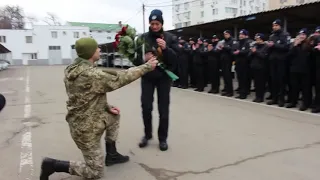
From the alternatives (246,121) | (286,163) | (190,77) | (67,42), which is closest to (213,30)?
(190,77)

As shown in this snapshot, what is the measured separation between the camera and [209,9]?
76938mm

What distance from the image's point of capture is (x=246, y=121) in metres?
6.62

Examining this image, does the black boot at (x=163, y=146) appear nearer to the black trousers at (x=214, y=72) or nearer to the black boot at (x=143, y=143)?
the black boot at (x=143, y=143)

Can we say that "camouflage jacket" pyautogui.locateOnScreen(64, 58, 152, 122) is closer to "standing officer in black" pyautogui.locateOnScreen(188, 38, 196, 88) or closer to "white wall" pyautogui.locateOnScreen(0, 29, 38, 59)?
"standing officer in black" pyautogui.locateOnScreen(188, 38, 196, 88)

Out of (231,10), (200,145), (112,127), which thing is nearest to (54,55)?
(231,10)

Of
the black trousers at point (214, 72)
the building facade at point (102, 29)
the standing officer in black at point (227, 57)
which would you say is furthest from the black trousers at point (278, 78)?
the building facade at point (102, 29)

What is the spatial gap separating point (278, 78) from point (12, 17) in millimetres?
85043

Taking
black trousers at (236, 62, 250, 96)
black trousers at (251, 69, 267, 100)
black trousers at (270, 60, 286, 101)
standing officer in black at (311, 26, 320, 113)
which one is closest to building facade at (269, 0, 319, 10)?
black trousers at (236, 62, 250, 96)

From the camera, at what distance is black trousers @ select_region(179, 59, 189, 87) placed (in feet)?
40.6

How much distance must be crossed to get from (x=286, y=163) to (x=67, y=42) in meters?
67.5

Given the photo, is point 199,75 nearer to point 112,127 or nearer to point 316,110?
point 316,110

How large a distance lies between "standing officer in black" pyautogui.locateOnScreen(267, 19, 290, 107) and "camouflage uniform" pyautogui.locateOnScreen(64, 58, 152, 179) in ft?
17.3

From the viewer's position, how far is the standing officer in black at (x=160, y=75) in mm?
4461

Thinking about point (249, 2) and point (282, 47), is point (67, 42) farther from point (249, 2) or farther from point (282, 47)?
point (282, 47)
